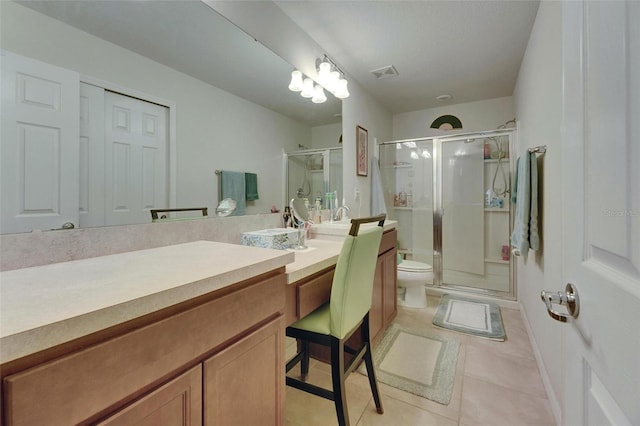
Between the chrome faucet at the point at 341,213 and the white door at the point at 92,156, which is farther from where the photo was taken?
the chrome faucet at the point at 341,213

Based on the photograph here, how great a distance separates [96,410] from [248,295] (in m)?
0.39

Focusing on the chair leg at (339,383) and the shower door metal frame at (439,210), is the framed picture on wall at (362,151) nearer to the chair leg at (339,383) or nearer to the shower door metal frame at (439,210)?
the shower door metal frame at (439,210)

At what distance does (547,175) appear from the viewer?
5.21 ft

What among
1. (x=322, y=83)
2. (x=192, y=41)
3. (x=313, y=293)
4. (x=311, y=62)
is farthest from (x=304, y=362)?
(x=311, y=62)

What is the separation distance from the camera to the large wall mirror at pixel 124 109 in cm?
80

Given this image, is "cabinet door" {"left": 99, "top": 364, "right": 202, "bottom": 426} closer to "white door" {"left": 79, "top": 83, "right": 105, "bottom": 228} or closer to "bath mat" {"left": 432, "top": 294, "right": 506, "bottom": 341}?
"white door" {"left": 79, "top": 83, "right": 105, "bottom": 228}

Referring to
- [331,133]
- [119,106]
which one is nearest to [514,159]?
[331,133]

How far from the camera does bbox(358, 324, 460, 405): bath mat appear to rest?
160 centimetres

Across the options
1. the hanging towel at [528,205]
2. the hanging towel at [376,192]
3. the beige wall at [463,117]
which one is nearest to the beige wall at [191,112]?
the hanging towel at [376,192]

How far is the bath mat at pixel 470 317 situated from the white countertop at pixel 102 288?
6.71 ft

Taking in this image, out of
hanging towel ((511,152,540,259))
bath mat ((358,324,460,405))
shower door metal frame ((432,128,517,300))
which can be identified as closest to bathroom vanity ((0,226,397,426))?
bath mat ((358,324,460,405))

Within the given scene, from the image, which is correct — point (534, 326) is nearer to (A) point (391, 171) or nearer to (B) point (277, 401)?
(B) point (277, 401)

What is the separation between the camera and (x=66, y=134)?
0.88 meters

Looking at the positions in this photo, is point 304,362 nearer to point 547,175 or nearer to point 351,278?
point 351,278
